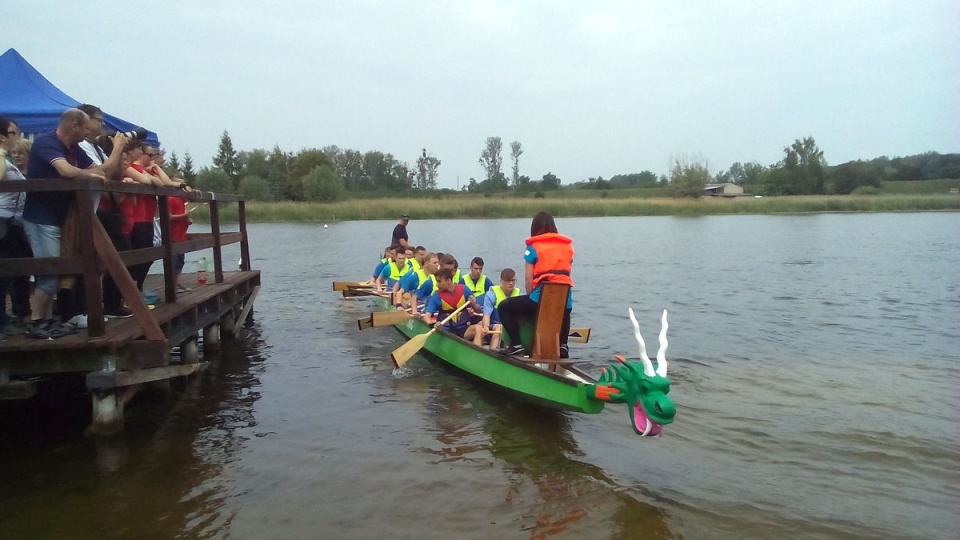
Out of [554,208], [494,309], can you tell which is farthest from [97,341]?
[554,208]

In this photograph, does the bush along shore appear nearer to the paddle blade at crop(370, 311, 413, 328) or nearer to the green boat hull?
the paddle blade at crop(370, 311, 413, 328)

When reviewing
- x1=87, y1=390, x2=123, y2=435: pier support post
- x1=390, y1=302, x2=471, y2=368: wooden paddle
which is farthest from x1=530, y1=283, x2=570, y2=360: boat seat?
x1=87, y1=390, x2=123, y2=435: pier support post

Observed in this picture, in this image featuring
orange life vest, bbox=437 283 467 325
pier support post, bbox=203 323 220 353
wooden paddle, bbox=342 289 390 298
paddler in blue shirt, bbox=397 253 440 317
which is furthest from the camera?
wooden paddle, bbox=342 289 390 298

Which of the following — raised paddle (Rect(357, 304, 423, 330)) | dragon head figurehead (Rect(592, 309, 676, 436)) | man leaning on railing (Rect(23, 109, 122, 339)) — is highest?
man leaning on railing (Rect(23, 109, 122, 339))

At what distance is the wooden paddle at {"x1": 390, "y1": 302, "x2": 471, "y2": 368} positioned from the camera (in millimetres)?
8898

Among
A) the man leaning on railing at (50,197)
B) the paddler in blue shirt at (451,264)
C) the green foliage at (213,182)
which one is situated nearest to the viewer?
the man leaning on railing at (50,197)

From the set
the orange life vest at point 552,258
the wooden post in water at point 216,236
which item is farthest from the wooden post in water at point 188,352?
the orange life vest at point 552,258

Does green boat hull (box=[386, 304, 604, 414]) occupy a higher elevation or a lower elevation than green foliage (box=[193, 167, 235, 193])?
lower

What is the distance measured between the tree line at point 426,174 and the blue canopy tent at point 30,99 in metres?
46.4

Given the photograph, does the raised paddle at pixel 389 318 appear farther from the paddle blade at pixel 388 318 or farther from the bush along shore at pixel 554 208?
the bush along shore at pixel 554 208

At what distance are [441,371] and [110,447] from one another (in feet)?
14.6

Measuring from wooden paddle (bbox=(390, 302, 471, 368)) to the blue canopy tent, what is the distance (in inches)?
171

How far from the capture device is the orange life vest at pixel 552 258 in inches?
283

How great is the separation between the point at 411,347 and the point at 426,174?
8455cm
